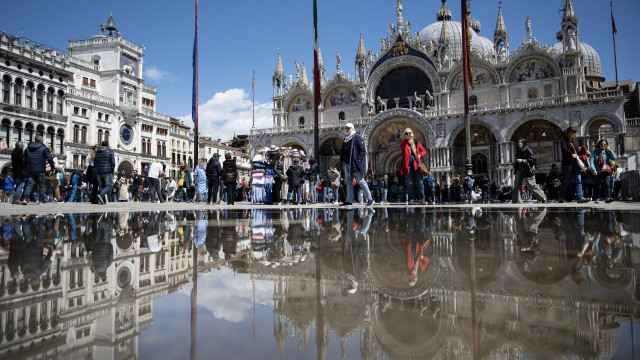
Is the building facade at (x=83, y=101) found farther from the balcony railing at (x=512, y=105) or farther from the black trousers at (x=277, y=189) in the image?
the black trousers at (x=277, y=189)

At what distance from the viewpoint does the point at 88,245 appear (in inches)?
111

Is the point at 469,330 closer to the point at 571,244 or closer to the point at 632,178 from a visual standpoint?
the point at 571,244

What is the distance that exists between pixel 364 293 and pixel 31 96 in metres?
Answer: 35.1

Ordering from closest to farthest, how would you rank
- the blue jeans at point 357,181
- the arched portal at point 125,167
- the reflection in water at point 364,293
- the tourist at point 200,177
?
the reflection in water at point 364,293 < the blue jeans at point 357,181 < the tourist at point 200,177 < the arched portal at point 125,167

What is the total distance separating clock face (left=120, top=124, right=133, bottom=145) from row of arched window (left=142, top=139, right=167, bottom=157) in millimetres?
1583

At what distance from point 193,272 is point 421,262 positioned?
117cm

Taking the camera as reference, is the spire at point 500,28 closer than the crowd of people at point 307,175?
No

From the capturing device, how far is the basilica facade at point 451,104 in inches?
983

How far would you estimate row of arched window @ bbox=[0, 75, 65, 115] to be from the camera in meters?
27.0

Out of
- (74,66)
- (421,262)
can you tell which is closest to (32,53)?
(74,66)

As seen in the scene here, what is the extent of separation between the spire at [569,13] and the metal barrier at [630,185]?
19.7 meters

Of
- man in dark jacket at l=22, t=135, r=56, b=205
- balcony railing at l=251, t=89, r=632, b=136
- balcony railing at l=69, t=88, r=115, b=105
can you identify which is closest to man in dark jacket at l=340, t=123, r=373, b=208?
man in dark jacket at l=22, t=135, r=56, b=205

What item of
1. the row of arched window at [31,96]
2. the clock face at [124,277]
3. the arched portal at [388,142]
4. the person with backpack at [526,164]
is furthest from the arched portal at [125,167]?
the clock face at [124,277]

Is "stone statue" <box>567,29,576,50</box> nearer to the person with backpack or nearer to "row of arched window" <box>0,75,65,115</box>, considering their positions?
the person with backpack
